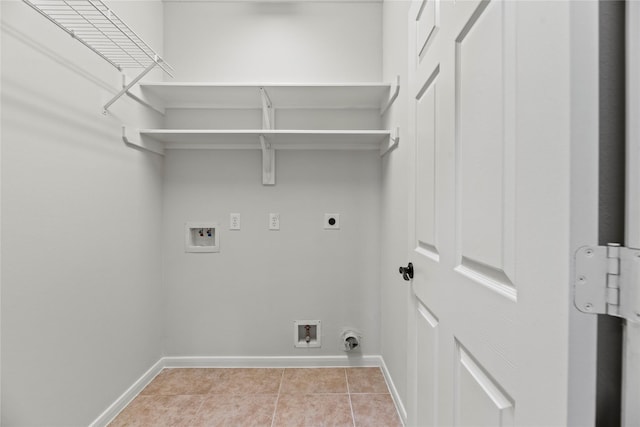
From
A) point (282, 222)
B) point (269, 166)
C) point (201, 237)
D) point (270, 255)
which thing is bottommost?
point (270, 255)

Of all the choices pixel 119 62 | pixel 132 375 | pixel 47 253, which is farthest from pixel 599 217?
pixel 132 375

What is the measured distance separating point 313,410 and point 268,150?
159cm

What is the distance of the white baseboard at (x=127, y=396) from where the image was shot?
1.57m

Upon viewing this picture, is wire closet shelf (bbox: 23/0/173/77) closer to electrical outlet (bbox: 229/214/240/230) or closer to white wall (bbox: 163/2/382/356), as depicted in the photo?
white wall (bbox: 163/2/382/356)

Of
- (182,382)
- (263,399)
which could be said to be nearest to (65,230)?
(182,382)

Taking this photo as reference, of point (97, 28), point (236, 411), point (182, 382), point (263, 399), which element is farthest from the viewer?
Result: point (182, 382)

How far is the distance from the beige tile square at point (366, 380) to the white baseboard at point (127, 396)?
4.16 feet

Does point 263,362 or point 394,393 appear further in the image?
point 263,362

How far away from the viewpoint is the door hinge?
0.38 meters

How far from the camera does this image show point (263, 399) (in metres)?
1.80

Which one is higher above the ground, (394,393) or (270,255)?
(270,255)

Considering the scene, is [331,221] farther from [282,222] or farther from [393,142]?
[393,142]

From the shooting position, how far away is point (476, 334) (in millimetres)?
670

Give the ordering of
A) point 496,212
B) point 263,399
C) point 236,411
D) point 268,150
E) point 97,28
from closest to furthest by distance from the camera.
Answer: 1. point 496,212
2. point 97,28
3. point 236,411
4. point 263,399
5. point 268,150
